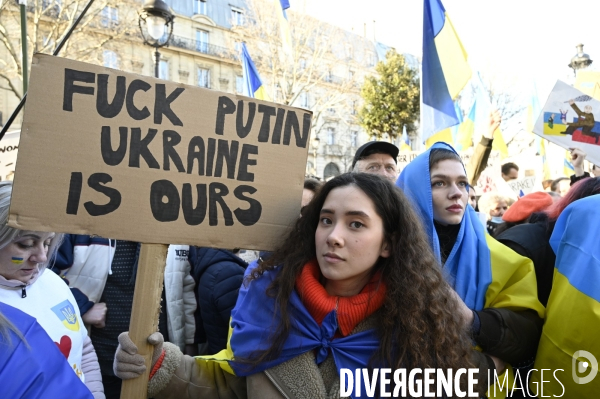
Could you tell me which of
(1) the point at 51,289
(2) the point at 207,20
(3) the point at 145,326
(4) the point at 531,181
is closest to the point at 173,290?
(1) the point at 51,289

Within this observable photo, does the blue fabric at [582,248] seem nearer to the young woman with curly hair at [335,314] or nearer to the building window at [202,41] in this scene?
the young woman with curly hair at [335,314]

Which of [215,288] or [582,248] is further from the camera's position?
[215,288]

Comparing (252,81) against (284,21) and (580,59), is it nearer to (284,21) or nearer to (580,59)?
(284,21)

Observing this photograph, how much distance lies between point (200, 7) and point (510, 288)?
120 feet

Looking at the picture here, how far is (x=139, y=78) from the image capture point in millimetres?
1606

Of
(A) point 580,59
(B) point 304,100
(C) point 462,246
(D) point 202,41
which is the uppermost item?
(D) point 202,41

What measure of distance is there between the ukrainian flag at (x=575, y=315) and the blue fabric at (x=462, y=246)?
27 centimetres

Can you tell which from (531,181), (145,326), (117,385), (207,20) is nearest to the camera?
(145,326)

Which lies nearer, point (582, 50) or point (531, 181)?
point (531, 181)

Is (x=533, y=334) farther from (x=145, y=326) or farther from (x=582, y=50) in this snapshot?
(x=582, y=50)

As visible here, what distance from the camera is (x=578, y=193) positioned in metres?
2.18

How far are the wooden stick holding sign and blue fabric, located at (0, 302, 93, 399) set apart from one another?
397 mm

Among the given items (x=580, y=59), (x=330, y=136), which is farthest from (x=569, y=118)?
(x=330, y=136)

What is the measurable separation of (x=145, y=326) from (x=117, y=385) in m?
1.41
